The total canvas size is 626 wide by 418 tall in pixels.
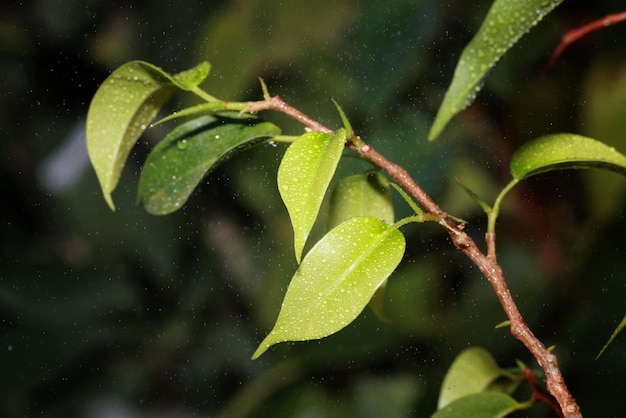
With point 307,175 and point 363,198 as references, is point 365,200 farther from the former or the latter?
point 307,175

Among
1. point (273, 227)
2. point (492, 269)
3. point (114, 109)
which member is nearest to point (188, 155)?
point (114, 109)

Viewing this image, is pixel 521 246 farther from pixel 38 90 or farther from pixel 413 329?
pixel 38 90

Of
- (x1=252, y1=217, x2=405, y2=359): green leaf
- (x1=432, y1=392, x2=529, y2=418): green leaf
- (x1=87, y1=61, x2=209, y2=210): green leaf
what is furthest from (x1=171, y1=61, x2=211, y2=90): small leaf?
(x1=432, y1=392, x2=529, y2=418): green leaf

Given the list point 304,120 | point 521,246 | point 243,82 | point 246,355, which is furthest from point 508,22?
point 246,355

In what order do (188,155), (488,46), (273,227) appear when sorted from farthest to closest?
1. (273,227)
2. (188,155)
3. (488,46)

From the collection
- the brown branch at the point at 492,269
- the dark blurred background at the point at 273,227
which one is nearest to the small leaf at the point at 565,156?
the brown branch at the point at 492,269

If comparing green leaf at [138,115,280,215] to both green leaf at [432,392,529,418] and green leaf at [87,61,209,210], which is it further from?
green leaf at [432,392,529,418]

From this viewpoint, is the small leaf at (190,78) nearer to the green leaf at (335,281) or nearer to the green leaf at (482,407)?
the green leaf at (335,281)
